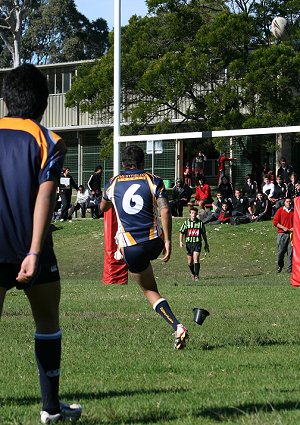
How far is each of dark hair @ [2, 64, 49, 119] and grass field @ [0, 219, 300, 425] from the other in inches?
69.4

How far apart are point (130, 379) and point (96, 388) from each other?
45 centimetres

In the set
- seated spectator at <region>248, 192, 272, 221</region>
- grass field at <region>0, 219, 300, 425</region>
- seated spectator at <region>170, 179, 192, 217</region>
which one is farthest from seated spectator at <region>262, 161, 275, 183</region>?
grass field at <region>0, 219, 300, 425</region>

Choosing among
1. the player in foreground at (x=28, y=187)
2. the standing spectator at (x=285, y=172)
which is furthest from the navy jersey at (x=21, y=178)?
the standing spectator at (x=285, y=172)

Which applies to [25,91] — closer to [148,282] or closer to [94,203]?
[148,282]

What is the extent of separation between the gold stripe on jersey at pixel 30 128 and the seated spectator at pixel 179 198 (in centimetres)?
3103

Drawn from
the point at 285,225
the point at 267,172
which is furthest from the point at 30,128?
the point at 267,172

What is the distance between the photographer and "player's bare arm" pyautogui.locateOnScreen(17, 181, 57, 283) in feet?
16.7

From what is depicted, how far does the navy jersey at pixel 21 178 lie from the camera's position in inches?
205

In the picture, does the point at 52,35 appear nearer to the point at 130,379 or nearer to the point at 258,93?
the point at 258,93

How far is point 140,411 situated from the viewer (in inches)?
239

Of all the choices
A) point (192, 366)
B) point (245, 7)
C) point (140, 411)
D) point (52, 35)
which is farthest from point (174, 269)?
point (52, 35)

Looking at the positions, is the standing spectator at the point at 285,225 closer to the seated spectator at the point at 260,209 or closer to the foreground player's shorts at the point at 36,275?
the seated spectator at the point at 260,209

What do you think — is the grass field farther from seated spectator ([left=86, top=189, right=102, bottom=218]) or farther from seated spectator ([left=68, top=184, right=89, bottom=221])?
seated spectator ([left=68, top=184, right=89, bottom=221])

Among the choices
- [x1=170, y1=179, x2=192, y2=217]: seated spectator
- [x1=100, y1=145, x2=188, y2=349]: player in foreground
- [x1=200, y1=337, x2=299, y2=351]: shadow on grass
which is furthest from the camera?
[x1=170, y1=179, x2=192, y2=217]: seated spectator
